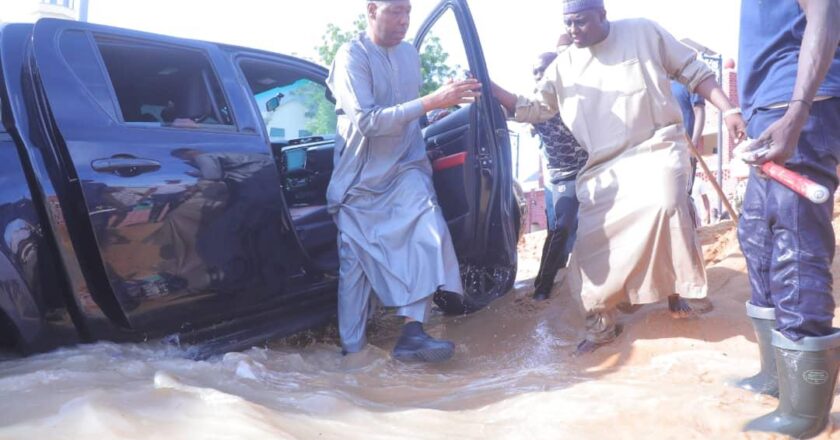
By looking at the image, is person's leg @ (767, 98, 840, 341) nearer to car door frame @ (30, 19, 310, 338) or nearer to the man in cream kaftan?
the man in cream kaftan

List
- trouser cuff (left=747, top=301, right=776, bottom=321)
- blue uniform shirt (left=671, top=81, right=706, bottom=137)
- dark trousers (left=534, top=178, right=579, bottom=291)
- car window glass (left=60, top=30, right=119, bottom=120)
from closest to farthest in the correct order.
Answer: trouser cuff (left=747, top=301, right=776, bottom=321) < car window glass (left=60, top=30, right=119, bottom=120) < dark trousers (left=534, top=178, right=579, bottom=291) < blue uniform shirt (left=671, top=81, right=706, bottom=137)

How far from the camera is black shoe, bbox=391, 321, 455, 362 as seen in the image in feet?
10.6

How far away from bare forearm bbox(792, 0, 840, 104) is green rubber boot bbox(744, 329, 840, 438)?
0.68m

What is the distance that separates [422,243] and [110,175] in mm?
1379

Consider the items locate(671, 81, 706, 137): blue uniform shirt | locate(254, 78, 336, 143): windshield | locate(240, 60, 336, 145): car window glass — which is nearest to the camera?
locate(240, 60, 336, 145): car window glass

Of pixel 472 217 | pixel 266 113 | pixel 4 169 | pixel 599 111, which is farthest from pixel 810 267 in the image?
pixel 266 113

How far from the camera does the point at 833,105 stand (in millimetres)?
2170

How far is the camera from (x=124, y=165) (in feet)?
9.30

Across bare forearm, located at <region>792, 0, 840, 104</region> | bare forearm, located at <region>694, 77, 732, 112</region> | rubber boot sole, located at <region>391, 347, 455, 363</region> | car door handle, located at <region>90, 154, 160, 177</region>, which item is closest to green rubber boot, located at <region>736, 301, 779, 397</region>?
bare forearm, located at <region>792, 0, 840, 104</region>

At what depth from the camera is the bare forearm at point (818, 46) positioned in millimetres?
2002

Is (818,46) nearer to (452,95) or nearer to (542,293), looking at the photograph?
(452,95)

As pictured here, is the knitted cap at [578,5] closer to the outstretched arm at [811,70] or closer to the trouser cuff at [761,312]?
the outstretched arm at [811,70]

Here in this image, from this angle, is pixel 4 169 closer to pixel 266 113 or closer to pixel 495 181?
pixel 266 113

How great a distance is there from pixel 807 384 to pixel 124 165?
96.7 inches
